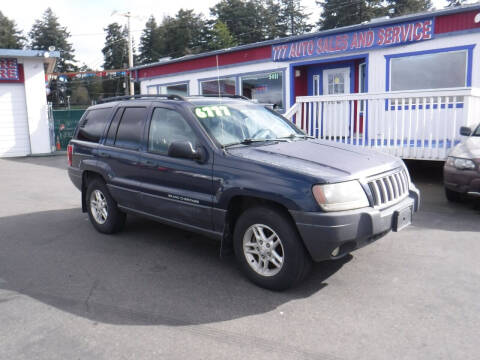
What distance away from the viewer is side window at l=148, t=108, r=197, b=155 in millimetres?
4602

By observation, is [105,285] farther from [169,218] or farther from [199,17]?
[199,17]

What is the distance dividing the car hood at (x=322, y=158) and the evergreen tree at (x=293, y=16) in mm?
72876

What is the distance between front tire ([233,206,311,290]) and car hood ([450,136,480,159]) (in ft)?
13.1

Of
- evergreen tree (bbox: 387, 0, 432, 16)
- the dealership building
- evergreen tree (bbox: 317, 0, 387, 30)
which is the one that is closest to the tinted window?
the dealership building

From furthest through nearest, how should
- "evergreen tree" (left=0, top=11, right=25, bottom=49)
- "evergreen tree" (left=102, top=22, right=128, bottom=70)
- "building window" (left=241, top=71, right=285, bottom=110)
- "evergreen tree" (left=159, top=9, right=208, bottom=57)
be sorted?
"evergreen tree" (left=102, top=22, right=128, bottom=70) → "evergreen tree" (left=0, top=11, right=25, bottom=49) → "evergreen tree" (left=159, top=9, right=208, bottom=57) → "building window" (left=241, top=71, right=285, bottom=110)

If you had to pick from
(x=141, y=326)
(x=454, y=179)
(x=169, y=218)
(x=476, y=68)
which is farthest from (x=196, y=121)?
(x=476, y=68)

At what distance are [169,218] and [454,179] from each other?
14.4ft

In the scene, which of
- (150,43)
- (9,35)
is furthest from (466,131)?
(9,35)

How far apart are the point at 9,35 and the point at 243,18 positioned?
42.4 metres

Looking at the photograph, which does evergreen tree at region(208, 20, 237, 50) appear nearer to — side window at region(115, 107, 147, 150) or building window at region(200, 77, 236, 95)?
building window at region(200, 77, 236, 95)

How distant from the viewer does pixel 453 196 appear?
23.5 ft

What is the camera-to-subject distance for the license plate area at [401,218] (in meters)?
3.87

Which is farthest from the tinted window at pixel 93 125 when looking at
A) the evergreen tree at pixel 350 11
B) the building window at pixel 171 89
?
the evergreen tree at pixel 350 11

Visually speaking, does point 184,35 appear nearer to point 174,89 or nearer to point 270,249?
point 174,89
